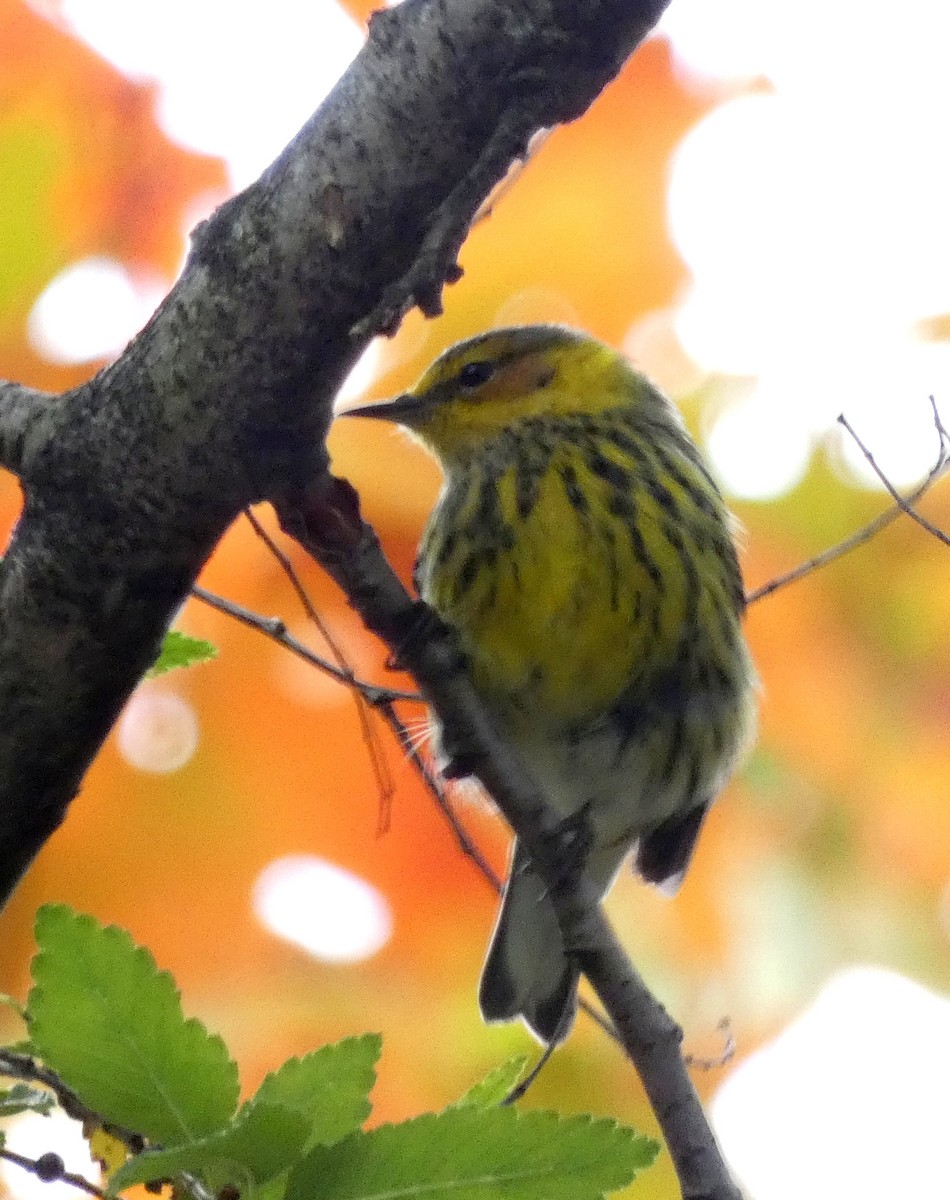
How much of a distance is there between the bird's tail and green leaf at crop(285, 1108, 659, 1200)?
5.73 ft

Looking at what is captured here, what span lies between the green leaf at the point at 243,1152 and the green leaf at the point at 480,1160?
0.06 ft

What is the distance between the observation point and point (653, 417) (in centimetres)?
340

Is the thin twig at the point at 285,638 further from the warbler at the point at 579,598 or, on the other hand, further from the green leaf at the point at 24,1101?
the green leaf at the point at 24,1101

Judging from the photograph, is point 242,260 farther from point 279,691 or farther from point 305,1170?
point 279,691

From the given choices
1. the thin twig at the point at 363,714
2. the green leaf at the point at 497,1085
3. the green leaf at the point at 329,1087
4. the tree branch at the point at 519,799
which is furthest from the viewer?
the thin twig at the point at 363,714

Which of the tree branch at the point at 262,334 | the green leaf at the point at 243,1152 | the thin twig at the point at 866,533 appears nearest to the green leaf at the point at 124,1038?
the green leaf at the point at 243,1152

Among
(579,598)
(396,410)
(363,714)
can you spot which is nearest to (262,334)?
(363,714)

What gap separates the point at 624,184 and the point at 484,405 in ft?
1.88

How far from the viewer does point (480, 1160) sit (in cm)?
109

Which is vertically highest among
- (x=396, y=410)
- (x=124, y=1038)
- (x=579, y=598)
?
(x=396, y=410)

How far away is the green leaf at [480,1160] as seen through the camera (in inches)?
42.1

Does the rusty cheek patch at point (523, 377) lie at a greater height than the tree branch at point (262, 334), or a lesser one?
Answer: greater

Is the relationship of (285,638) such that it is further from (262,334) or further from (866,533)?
(866,533)

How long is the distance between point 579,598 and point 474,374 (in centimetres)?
73
